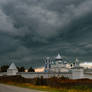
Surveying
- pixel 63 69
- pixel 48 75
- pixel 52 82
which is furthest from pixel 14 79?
pixel 63 69

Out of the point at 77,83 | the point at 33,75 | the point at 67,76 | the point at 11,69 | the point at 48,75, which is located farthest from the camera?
the point at 11,69

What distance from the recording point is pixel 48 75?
56938 millimetres

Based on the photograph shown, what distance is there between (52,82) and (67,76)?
11.6m

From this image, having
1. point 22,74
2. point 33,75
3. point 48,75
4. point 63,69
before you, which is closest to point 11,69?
point 22,74

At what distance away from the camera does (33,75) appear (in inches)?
2429

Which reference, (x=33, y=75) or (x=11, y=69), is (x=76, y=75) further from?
(x=11, y=69)

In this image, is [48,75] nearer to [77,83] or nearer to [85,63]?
[77,83]

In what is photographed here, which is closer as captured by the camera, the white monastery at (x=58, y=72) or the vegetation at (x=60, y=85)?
the vegetation at (x=60, y=85)

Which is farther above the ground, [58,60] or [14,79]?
[58,60]

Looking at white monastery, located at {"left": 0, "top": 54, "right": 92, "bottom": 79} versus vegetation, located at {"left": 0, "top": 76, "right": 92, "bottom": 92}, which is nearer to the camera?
vegetation, located at {"left": 0, "top": 76, "right": 92, "bottom": 92}

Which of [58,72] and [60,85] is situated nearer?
[60,85]

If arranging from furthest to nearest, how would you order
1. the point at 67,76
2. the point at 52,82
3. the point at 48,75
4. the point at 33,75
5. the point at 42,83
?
1. the point at 33,75
2. the point at 48,75
3. the point at 67,76
4. the point at 42,83
5. the point at 52,82

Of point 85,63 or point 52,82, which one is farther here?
point 85,63

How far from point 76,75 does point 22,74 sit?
24502mm
